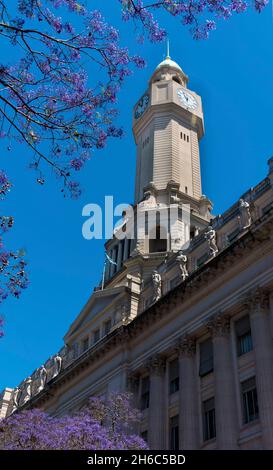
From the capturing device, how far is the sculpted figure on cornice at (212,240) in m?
38.5

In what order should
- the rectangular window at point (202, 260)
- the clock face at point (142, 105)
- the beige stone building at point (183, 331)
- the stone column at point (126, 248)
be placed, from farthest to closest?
the clock face at point (142, 105)
the stone column at point (126, 248)
the rectangular window at point (202, 260)
the beige stone building at point (183, 331)

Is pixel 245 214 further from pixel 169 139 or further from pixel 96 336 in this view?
pixel 169 139

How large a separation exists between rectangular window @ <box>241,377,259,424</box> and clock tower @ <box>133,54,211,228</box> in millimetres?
30351

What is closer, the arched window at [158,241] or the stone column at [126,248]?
the arched window at [158,241]

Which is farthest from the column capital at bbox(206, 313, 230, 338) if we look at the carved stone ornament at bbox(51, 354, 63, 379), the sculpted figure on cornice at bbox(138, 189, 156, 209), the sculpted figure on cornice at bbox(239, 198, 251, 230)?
the sculpted figure on cornice at bbox(138, 189, 156, 209)

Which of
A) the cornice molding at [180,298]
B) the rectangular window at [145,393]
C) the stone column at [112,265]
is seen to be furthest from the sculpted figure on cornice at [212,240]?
the stone column at [112,265]

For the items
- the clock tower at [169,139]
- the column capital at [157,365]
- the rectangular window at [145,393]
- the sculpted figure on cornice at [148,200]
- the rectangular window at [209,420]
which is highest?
the clock tower at [169,139]

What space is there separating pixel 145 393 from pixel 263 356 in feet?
40.7

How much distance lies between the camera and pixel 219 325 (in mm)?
34688

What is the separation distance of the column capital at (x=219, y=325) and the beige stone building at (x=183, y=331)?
0.06 metres

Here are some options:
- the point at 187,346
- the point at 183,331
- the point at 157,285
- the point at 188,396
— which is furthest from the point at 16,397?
the point at 188,396

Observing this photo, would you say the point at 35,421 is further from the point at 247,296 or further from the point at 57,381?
the point at 57,381

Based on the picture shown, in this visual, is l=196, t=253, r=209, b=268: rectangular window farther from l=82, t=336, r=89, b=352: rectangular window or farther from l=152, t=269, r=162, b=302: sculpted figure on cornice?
l=82, t=336, r=89, b=352: rectangular window

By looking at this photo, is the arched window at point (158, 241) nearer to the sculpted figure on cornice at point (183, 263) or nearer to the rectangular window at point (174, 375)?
the sculpted figure on cornice at point (183, 263)
